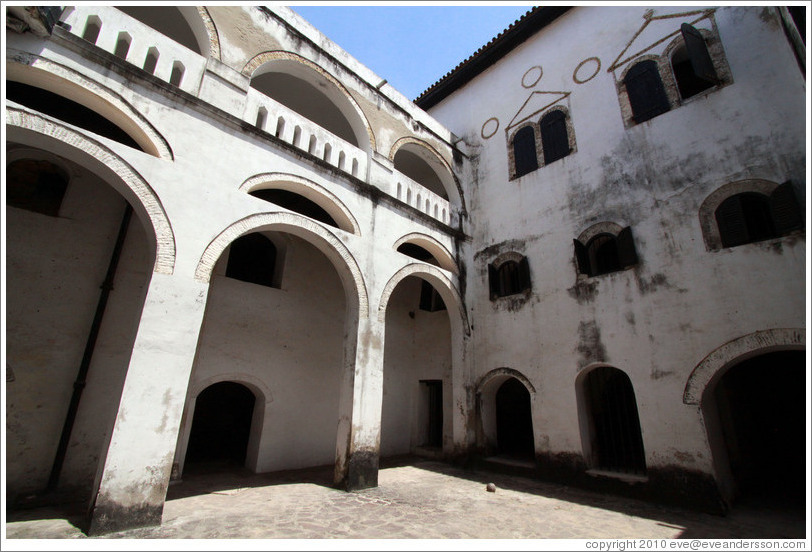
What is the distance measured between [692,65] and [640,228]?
3.11 metres

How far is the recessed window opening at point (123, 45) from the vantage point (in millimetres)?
5328

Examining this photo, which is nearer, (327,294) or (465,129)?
(327,294)

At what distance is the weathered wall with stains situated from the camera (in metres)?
6.12

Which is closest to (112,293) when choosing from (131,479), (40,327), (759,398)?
(40,327)

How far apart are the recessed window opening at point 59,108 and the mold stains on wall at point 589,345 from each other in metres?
8.58

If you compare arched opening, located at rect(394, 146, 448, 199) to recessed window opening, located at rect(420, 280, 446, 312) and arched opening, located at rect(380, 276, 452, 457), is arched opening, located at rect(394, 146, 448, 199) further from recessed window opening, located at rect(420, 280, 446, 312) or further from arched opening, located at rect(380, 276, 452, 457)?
arched opening, located at rect(380, 276, 452, 457)

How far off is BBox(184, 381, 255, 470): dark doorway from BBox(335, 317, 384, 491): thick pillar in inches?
122

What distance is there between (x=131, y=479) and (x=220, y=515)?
4.16ft

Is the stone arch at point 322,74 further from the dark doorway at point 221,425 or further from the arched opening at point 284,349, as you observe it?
the dark doorway at point 221,425

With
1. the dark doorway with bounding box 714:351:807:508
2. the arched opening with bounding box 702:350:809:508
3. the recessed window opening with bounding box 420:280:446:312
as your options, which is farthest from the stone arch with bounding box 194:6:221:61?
the dark doorway with bounding box 714:351:807:508

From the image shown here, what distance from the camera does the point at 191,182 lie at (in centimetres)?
538

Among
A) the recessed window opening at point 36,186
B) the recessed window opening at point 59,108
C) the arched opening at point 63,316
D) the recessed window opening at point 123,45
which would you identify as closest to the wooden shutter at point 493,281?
the arched opening at point 63,316

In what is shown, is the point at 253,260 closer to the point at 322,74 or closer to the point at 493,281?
the point at 322,74

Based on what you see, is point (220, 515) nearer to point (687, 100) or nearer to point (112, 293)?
point (112, 293)
